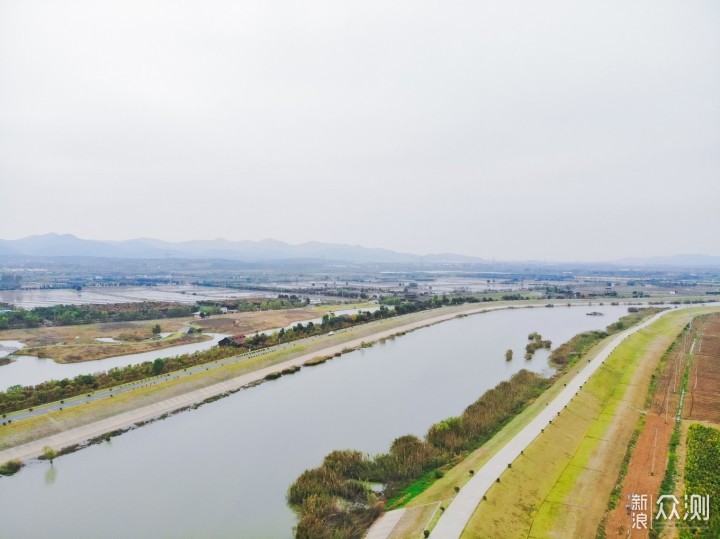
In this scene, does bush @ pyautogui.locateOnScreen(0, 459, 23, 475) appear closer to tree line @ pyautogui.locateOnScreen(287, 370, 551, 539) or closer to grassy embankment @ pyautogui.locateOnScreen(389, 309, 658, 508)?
tree line @ pyautogui.locateOnScreen(287, 370, 551, 539)

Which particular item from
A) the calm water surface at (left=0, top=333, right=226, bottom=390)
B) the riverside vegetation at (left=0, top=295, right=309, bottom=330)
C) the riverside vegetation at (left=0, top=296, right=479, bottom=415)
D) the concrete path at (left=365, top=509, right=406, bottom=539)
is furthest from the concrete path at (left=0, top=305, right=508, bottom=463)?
the riverside vegetation at (left=0, top=295, right=309, bottom=330)

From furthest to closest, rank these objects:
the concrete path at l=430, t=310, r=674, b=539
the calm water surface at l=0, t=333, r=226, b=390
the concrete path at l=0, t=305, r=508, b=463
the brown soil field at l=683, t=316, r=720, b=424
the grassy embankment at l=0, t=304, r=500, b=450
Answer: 1. the calm water surface at l=0, t=333, r=226, b=390
2. the brown soil field at l=683, t=316, r=720, b=424
3. the grassy embankment at l=0, t=304, r=500, b=450
4. the concrete path at l=0, t=305, r=508, b=463
5. the concrete path at l=430, t=310, r=674, b=539

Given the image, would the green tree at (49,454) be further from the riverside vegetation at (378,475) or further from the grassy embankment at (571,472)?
the grassy embankment at (571,472)

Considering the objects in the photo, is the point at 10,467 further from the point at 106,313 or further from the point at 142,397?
the point at 106,313

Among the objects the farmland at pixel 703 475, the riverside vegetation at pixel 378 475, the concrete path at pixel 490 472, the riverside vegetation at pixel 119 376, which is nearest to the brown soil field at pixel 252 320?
the riverside vegetation at pixel 119 376

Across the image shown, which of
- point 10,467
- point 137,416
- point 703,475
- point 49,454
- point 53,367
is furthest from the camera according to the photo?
point 53,367

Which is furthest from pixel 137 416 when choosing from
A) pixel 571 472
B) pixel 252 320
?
pixel 252 320

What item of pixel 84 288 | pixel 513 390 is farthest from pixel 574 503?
pixel 84 288
